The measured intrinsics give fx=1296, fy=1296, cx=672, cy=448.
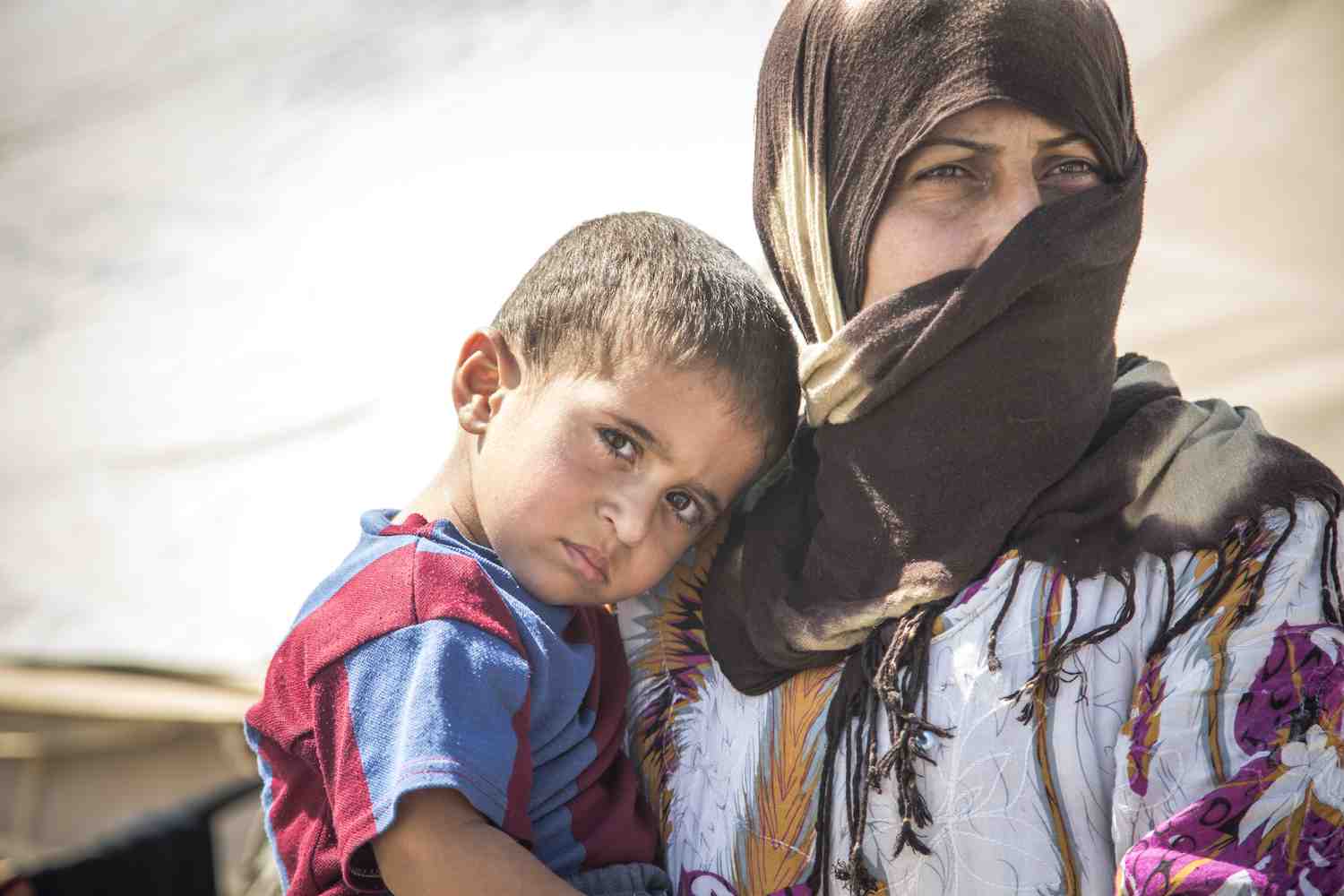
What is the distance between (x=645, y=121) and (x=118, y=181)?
1.58 meters

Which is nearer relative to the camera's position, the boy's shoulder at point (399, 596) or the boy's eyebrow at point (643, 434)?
the boy's shoulder at point (399, 596)

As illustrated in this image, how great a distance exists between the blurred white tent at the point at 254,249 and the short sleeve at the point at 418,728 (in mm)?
2329

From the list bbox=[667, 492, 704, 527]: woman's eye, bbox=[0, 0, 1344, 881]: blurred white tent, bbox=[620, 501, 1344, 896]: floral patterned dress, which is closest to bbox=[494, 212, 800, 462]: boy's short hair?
bbox=[667, 492, 704, 527]: woman's eye

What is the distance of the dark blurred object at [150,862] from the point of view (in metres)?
2.24

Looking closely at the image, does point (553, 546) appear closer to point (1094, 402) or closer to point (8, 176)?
point (1094, 402)

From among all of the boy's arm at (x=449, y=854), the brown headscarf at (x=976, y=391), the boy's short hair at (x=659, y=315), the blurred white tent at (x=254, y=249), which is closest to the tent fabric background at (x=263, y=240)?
the blurred white tent at (x=254, y=249)

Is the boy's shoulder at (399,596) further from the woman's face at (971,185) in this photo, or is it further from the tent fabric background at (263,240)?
the tent fabric background at (263,240)

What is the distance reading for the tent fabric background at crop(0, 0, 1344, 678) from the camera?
3.62 meters

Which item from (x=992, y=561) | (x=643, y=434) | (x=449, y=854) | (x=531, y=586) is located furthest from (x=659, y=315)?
(x=449, y=854)

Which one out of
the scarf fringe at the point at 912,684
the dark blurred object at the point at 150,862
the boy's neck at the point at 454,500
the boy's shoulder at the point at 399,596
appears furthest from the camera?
the dark blurred object at the point at 150,862

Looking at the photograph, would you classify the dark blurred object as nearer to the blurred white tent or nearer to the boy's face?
the blurred white tent

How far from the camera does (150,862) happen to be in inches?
95.2

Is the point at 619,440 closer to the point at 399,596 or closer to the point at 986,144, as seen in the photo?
the point at 399,596

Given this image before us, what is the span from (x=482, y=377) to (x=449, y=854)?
633 mm
